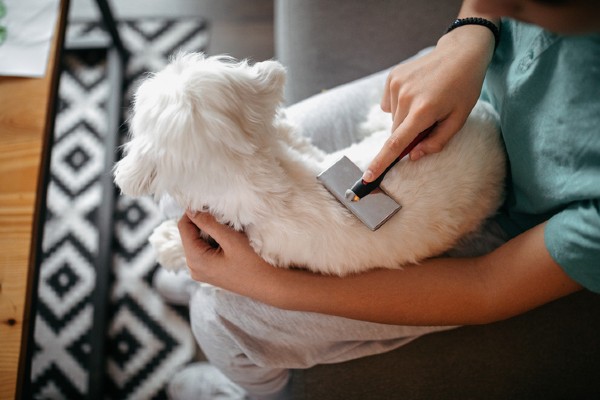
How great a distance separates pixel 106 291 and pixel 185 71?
2.73 feet

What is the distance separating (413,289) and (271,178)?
29 cm

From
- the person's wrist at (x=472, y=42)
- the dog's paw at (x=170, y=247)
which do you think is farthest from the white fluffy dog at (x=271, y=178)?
the dog's paw at (x=170, y=247)

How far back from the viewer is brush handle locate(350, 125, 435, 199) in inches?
27.6

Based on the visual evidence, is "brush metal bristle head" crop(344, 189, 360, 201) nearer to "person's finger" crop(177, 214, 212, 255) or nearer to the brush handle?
the brush handle

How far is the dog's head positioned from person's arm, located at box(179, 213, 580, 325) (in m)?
0.17

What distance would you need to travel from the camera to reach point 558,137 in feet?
2.01

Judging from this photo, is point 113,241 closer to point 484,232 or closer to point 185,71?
point 185,71

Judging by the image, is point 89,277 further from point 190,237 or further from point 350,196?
point 350,196

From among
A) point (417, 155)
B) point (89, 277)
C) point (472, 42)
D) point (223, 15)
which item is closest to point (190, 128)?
point (417, 155)

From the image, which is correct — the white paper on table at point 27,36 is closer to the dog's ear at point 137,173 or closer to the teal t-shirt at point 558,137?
the dog's ear at point 137,173

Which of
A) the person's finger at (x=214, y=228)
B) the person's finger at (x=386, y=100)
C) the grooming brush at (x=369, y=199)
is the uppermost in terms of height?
the person's finger at (x=386, y=100)

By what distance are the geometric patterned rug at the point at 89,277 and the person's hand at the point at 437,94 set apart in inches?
34.4

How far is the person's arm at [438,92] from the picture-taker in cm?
68

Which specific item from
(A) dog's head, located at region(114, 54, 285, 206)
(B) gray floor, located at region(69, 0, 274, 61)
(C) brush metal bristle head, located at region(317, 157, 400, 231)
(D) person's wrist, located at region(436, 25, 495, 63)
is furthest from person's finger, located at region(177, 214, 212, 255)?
(B) gray floor, located at region(69, 0, 274, 61)
